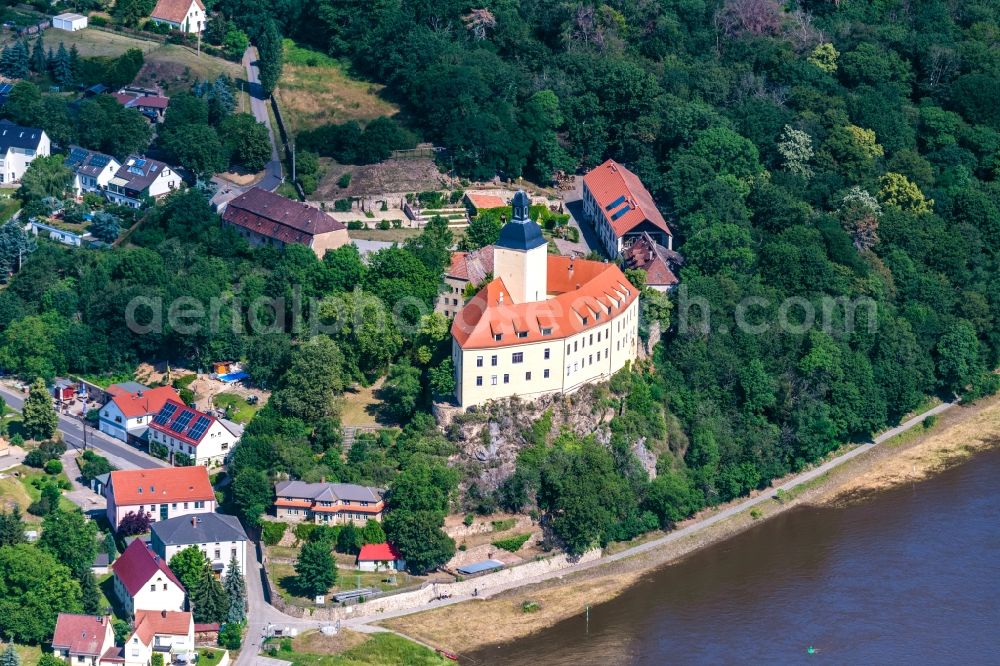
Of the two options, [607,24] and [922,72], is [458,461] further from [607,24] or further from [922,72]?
[922,72]

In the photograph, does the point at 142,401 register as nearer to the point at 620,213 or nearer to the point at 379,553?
the point at 379,553

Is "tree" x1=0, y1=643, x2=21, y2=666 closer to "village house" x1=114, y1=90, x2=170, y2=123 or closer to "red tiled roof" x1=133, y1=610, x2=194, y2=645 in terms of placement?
"red tiled roof" x1=133, y1=610, x2=194, y2=645

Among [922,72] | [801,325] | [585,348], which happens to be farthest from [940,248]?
[585,348]

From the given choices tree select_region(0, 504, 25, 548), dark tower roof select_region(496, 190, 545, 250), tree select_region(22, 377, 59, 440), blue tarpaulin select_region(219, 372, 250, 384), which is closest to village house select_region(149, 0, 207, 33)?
blue tarpaulin select_region(219, 372, 250, 384)

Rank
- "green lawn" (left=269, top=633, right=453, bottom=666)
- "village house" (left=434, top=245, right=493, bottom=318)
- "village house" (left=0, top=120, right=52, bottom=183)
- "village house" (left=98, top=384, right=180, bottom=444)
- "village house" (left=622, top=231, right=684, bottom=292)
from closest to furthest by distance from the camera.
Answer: "green lawn" (left=269, top=633, right=453, bottom=666), "village house" (left=98, top=384, right=180, bottom=444), "village house" (left=434, top=245, right=493, bottom=318), "village house" (left=622, top=231, right=684, bottom=292), "village house" (left=0, top=120, right=52, bottom=183)

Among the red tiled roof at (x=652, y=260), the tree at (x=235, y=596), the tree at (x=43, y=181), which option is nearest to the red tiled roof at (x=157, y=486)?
the tree at (x=235, y=596)

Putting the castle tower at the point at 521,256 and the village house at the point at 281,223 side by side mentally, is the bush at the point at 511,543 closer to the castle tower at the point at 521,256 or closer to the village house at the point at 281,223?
the castle tower at the point at 521,256
